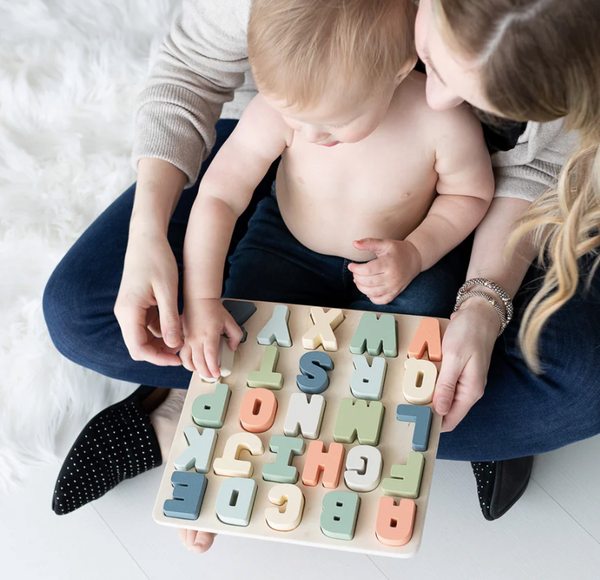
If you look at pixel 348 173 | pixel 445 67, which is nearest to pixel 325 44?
pixel 445 67

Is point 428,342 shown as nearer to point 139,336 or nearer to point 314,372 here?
point 314,372

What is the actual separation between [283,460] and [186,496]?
0.32 feet

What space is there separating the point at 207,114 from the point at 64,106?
467 mm

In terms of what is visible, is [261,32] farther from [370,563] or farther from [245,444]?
[370,563]

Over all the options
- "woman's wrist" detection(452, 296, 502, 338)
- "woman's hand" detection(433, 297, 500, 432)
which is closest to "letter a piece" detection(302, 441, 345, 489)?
"woman's hand" detection(433, 297, 500, 432)

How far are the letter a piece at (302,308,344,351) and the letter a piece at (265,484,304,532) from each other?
0.16 metres

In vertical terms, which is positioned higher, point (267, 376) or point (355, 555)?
point (267, 376)

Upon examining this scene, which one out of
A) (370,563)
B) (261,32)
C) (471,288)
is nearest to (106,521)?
(370,563)

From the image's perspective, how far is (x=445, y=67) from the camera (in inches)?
23.6

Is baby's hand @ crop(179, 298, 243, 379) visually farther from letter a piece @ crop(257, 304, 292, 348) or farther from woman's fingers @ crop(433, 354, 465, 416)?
woman's fingers @ crop(433, 354, 465, 416)

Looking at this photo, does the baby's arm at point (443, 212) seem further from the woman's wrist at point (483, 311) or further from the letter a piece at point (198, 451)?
the letter a piece at point (198, 451)

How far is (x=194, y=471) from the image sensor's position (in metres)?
0.69

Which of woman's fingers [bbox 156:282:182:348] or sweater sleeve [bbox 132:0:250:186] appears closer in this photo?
woman's fingers [bbox 156:282:182:348]

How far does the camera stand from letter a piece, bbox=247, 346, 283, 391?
0.72 metres
